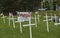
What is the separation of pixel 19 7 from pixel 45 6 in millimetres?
9532

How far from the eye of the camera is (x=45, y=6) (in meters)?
44.7

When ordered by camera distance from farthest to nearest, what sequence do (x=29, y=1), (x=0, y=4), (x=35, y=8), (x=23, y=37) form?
(x=35, y=8) < (x=29, y=1) < (x=0, y=4) < (x=23, y=37)

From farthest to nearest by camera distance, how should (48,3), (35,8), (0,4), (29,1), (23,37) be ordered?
(48,3), (35,8), (29,1), (0,4), (23,37)

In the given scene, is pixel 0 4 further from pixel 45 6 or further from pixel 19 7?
pixel 45 6

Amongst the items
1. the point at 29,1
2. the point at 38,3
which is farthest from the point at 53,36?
the point at 38,3

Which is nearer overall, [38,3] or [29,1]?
[29,1]

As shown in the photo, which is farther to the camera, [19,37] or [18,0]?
[18,0]

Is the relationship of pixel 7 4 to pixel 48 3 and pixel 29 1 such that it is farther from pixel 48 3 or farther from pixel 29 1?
pixel 48 3

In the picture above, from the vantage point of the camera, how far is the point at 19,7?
3628cm

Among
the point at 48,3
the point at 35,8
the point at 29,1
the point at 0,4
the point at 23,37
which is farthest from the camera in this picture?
the point at 48,3

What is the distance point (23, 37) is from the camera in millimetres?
11062

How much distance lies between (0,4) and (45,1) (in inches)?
415

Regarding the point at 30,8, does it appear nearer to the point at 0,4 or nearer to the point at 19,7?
the point at 19,7

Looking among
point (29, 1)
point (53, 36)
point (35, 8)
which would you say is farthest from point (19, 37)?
A: point (35, 8)
